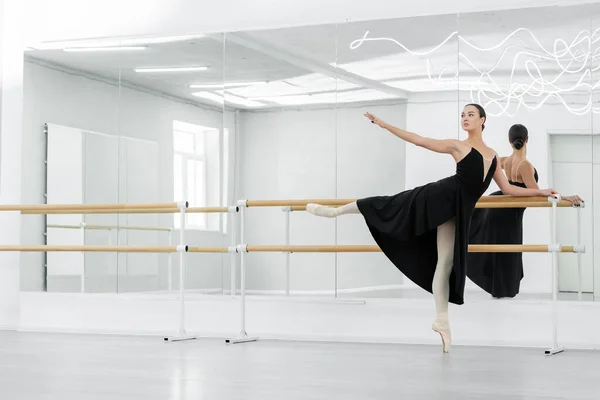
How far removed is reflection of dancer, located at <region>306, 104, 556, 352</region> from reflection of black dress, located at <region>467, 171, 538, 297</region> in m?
0.50

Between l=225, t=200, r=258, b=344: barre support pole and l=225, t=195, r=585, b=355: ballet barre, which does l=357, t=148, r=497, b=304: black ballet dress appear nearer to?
l=225, t=195, r=585, b=355: ballet barre

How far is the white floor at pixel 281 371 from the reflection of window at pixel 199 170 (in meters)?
1.32

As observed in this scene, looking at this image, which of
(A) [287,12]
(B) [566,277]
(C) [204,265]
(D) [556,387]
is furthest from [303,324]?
(D) [556,387]

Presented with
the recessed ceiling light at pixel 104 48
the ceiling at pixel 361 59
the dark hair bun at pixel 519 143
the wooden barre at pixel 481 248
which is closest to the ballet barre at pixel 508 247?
the wooden barre at pixel 481 248

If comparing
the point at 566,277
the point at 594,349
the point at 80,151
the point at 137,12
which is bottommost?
the point at 594,349

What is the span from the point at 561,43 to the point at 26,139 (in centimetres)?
434

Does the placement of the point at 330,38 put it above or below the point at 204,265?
above

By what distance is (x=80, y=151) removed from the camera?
7.74 metres

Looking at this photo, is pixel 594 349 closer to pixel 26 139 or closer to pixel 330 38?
pixel 330 38

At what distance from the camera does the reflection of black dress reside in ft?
20.8

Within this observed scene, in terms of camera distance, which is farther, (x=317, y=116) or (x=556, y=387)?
(x=317, y=116)

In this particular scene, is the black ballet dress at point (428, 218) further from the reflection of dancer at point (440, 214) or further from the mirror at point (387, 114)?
the mirror at point (387, 114)

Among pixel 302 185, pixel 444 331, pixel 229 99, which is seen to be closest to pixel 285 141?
pixel 302 185

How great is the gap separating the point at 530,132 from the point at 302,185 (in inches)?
67.7
